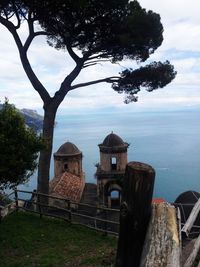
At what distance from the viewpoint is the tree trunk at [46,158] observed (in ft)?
57.8

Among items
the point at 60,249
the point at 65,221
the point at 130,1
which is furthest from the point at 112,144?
the point at 60,249

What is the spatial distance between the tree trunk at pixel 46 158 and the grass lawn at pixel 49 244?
3.28 m

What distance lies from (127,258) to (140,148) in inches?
5433

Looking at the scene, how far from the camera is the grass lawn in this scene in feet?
33.7

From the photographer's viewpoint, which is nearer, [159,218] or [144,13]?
[159,218]

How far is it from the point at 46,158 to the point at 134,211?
588 inches

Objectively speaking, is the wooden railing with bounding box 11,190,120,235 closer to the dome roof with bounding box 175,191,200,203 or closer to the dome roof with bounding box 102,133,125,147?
the dome roof with bounding box 175,191,200,203

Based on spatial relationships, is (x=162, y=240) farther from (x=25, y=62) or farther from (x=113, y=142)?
(x=113, y=142)

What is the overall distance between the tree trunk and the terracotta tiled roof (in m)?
8.81

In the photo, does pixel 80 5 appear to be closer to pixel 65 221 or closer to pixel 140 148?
pixel 65 221

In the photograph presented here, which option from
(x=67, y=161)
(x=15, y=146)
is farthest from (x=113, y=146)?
(x=15, y=146)

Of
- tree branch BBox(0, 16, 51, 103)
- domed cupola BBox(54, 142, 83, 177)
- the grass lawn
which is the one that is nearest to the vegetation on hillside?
the grass lawn

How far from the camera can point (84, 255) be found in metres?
10.9

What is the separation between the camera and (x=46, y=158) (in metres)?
17.7
